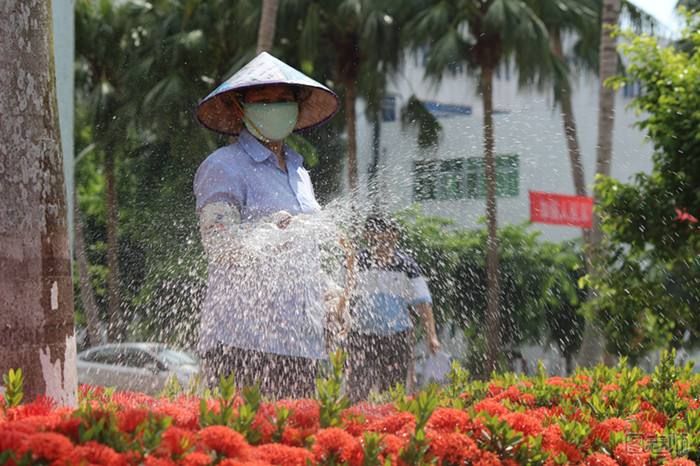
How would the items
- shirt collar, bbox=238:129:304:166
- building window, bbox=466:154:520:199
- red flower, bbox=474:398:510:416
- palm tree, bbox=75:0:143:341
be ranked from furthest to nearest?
palm tree, bbox=75:0:143:341, building window, bbox=466:154:520:199, shirt collar, bbox=238:129:304:166, red flower, bbox=474:398:510:416

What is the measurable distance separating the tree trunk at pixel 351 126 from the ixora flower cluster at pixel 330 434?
17.2 metres

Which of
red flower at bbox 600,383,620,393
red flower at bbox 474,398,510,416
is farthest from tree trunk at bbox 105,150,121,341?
red flower at bbox 474,398,510,416

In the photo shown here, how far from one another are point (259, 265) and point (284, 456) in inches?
59.2

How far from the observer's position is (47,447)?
236 cm

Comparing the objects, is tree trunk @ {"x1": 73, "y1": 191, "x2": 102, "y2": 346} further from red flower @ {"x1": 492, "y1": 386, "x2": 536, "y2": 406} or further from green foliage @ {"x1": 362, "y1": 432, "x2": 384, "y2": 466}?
green foliage @ {"x1": 362, "y1": 432, "x2": 384, "y2": 466}

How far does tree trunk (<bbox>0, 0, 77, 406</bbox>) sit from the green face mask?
80cm

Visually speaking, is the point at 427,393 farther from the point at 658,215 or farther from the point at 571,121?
the point at 571,121

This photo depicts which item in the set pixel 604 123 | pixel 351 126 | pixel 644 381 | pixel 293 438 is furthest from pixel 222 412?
pixel 351 126

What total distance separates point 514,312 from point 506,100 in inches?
734

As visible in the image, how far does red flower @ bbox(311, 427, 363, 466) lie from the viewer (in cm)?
257

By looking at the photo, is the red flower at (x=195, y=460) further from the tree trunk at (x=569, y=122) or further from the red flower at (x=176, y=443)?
the tree trunk at (x=569, y=122)

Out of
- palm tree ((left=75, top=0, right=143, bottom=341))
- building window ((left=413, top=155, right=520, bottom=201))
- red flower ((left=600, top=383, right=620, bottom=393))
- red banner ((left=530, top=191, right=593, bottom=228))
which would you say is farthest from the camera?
palm tree ((left=75, top=0, right=143, bottom=341))

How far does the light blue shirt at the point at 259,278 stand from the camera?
400cm

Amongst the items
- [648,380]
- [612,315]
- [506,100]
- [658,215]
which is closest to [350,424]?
[648,380]
